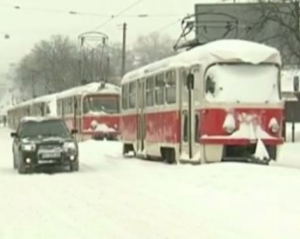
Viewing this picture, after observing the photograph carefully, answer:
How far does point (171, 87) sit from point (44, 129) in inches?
156

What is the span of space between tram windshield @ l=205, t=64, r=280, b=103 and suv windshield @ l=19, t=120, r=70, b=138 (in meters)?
4.82

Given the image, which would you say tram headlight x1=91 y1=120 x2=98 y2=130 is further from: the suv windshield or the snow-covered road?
the snow-covered road

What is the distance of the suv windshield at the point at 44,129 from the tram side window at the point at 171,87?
126 inches

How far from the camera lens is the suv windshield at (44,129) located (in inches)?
997

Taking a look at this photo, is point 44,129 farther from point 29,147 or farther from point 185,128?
point 185,128

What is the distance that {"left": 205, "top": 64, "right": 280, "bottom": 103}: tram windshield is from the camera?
2297 centimetres

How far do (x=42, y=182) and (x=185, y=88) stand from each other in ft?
19.2

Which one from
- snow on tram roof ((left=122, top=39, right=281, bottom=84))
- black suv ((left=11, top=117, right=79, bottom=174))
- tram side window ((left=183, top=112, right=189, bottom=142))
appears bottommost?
black suv ((left=11, top=117, right=79, bottom=174))

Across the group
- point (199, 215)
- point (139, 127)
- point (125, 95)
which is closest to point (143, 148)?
point (139, 127)

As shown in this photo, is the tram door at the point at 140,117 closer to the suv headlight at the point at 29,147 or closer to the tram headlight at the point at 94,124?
the suv headlight at the point at 29,147

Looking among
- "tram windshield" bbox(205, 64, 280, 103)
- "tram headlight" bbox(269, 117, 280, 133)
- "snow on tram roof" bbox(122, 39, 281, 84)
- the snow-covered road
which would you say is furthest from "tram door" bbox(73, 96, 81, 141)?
"tram headlight" bbox(269, 117, 280, 133)

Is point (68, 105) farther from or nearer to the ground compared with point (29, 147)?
farther from the ground

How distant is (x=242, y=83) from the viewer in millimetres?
23031

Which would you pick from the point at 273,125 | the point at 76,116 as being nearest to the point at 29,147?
the point at 273,125
